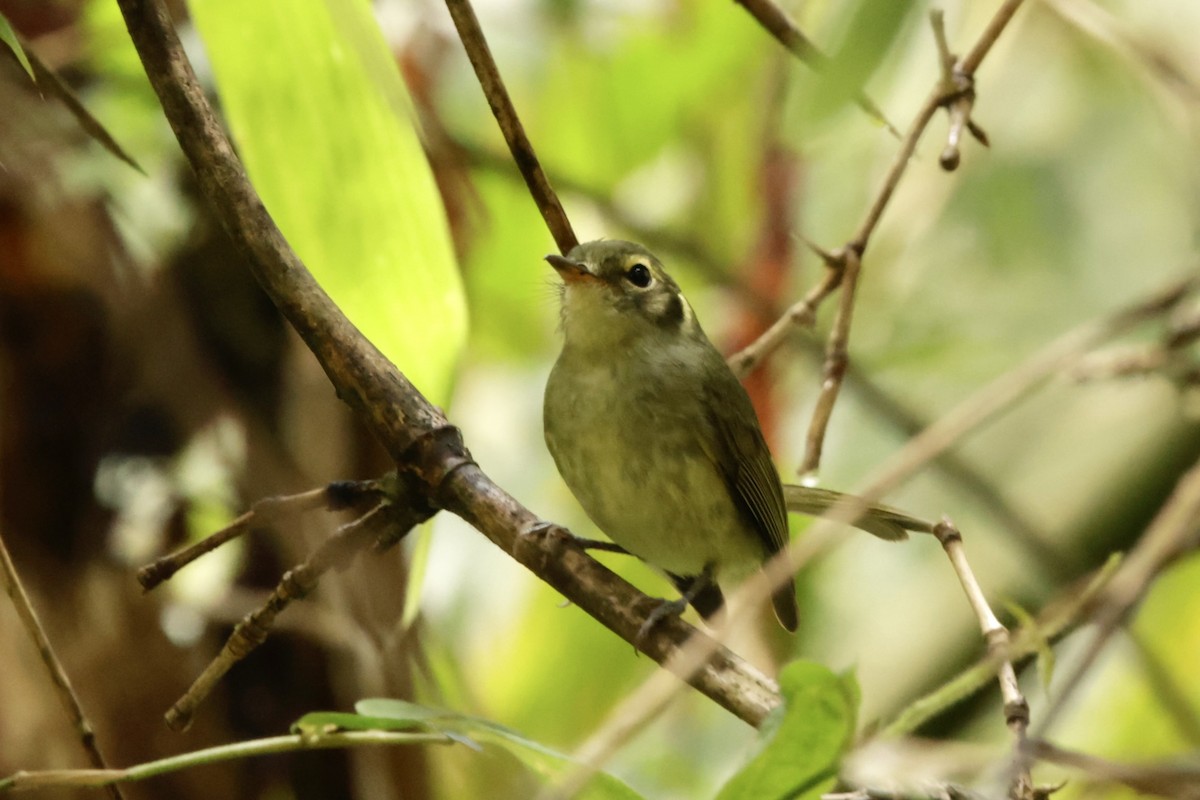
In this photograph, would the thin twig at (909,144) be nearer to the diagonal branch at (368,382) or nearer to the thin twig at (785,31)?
the thin twig at (785,31)

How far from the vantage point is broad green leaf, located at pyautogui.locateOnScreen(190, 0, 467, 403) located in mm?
1538

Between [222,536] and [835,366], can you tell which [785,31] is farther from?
[222,536]

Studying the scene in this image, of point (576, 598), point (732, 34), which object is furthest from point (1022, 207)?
point (576, 598)

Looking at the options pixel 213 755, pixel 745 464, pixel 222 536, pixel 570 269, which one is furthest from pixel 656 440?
pixel 213 755

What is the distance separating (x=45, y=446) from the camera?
2.77 m

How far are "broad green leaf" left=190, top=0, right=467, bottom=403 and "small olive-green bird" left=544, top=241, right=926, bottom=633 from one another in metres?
0.93

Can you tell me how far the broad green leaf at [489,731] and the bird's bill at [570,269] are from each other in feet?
4.36

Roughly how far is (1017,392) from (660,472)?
1.22 metres

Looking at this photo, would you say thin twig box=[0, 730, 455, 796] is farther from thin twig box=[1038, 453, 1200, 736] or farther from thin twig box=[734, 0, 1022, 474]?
thin twig box=[734, 0, 1022, 474]

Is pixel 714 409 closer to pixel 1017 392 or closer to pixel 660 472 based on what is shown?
pixel 660 472

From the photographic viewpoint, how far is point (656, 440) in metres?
2.61

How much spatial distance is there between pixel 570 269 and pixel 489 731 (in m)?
1.54

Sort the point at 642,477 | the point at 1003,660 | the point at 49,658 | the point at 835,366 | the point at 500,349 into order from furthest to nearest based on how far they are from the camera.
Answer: the point at 500,349 → the point at 642,477 → the point at 835,366 → the point at 49,658 → the point at 1003,660

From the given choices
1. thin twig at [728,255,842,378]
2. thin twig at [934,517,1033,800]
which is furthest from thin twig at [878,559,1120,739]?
thin twig at [728,255,842,378]
